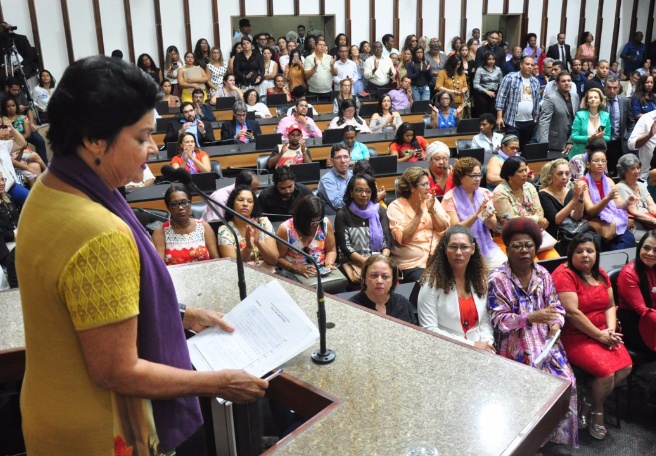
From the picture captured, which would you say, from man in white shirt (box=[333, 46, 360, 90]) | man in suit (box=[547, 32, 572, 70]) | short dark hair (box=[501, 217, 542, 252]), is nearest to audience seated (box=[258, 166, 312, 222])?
short dark hair (box=[501, 217, 542, 252])

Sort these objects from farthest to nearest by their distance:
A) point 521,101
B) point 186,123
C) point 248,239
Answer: point 521,101 → point 186,123 → point 248,239

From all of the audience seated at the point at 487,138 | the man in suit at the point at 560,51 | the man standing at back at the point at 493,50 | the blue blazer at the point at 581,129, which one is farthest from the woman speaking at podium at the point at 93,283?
the man in suit at the point at 560,51

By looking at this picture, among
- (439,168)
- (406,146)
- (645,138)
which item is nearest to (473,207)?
(439,168)

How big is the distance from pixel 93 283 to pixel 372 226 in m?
3.00

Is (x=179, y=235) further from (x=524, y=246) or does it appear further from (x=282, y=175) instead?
(x=524, y=246)

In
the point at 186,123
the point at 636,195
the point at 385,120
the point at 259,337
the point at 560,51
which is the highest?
the point at 560,51

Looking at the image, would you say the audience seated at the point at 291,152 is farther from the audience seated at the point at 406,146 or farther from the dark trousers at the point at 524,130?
the dark trousers at the point at 524,130

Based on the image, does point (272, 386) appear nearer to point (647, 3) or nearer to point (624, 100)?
point (624, 100)

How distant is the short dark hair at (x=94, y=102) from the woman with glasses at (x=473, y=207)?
10.4 ft

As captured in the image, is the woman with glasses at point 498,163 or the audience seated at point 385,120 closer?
the woman with glasses at point 498,163

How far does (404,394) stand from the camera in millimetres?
1355

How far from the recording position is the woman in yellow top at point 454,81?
8438 millimetres

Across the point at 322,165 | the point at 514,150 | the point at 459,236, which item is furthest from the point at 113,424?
the point at 322,165

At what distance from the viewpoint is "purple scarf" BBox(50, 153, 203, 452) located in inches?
37.9
